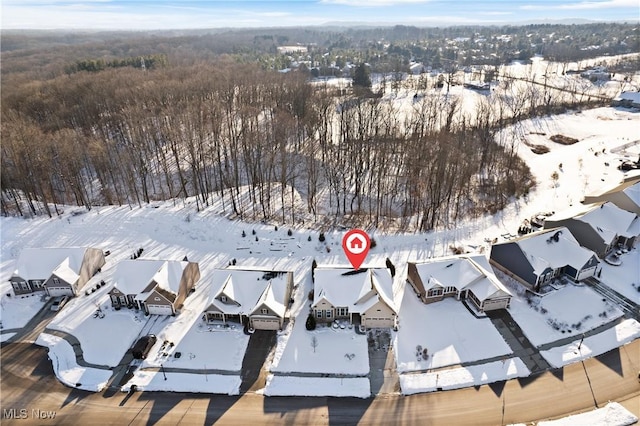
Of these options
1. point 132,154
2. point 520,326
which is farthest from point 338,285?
point 132,154

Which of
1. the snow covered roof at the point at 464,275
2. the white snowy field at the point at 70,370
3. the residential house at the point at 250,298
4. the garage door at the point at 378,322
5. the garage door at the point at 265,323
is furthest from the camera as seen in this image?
the snow covered roof at the point at 464,275

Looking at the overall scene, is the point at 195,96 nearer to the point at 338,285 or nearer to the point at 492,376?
the point at 338,285

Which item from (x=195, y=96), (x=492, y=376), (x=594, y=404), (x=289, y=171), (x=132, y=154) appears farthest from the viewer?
(x=195, y=96)

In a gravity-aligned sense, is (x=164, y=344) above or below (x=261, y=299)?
below

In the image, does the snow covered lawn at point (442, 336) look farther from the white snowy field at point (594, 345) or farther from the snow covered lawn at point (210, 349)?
the snow covered lawn at point (210, 349)

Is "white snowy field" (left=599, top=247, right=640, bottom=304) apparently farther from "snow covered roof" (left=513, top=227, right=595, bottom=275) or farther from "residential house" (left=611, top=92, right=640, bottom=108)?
"residential house" (left=611, top=92, right=640, bottom=108)

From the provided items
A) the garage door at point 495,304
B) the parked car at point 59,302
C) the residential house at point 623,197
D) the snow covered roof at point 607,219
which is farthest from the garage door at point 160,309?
the residential house at point 623,197

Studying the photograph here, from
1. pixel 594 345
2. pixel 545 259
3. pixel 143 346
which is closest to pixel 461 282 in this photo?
pixel 545 259
